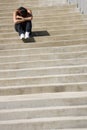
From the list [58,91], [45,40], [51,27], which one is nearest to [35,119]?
[58,91]

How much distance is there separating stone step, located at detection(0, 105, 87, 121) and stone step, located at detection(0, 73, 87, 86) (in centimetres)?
111

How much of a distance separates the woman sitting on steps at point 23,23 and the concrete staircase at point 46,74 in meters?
0.17

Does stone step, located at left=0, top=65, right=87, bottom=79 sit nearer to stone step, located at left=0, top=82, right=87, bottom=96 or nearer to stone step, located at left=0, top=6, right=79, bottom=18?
stone step, located at left=0, top=82, right=87, bottom=96

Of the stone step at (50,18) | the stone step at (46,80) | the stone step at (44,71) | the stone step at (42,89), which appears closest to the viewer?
the stone step at (42,89)

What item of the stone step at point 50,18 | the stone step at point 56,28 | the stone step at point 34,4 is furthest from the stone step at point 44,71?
the stone step at point 34,4

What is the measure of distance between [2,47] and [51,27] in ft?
5.63

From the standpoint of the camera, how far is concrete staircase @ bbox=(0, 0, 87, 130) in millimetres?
5980

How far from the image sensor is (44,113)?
604cm

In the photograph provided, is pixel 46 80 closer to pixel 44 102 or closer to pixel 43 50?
pixel 44 102

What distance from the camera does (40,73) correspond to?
24.5 ft

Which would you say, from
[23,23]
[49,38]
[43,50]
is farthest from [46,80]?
[23,23]

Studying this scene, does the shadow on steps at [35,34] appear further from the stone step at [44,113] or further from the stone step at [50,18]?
the stone step at [44,113]

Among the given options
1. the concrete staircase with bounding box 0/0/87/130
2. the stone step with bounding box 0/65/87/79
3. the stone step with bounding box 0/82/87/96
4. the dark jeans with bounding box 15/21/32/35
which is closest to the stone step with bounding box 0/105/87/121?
the concrete staircase with bounding box 0/0/87/130

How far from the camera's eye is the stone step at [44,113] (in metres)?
6.00
